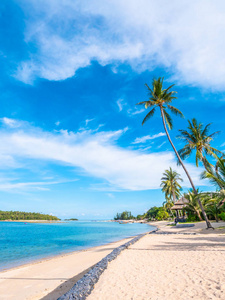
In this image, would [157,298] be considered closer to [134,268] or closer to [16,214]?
[134,268]

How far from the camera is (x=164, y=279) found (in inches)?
202

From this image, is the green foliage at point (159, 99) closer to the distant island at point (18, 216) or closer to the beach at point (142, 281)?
the beach at point (142, 281)

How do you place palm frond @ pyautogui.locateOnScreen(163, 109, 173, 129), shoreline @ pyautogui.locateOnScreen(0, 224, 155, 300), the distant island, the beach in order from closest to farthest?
1. the beach
2. shoreline @ pyautogui.locateOnScreen(0, 224, 155, 300)
3. palm frond @ pyautogui.locateOnScreen(163, 109, 173, 129)
4. the distant island

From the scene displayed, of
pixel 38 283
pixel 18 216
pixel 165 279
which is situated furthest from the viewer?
pixel 18 216

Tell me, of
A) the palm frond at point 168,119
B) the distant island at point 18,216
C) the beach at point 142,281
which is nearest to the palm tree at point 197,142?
the palm frond at point 168,119

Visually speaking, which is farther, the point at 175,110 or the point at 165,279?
the point at 175,110

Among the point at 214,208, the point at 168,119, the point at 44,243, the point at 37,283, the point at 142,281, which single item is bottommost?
the point at 44,243

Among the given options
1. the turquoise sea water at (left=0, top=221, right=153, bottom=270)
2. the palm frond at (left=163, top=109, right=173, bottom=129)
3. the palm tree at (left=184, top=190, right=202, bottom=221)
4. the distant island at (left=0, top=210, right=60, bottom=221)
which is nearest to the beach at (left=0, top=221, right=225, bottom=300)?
the turquoise sea water at (left=0, top=221, right=153, bottom=270)

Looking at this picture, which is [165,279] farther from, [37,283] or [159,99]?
[159,99]

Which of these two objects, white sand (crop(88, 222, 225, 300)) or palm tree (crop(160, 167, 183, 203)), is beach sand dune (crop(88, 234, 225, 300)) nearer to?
white sand (crop(88, 222, 225, 300))

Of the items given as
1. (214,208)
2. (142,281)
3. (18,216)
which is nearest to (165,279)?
(142,281)

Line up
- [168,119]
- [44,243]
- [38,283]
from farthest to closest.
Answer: [44,243] < [168,119] < [38,283]

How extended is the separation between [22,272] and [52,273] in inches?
77.2

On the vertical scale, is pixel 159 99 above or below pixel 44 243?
above
